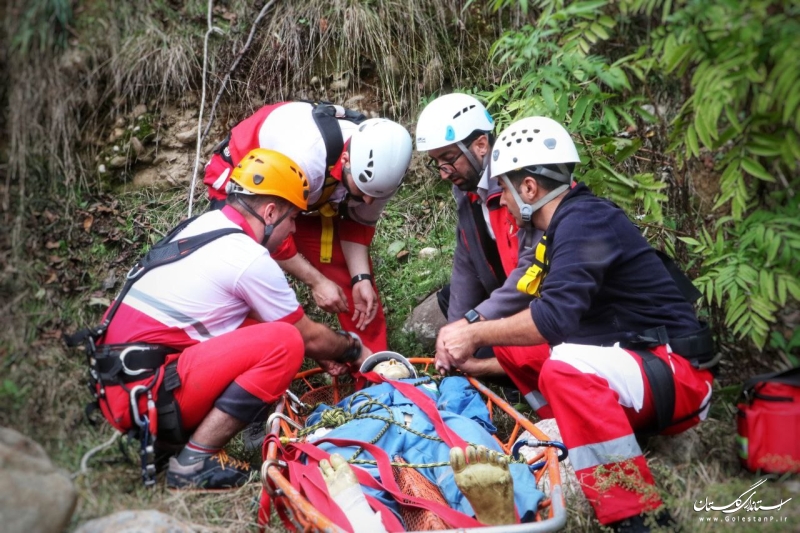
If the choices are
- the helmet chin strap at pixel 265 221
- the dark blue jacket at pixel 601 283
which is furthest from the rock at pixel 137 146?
the dark blue jacket at pixel 601 283

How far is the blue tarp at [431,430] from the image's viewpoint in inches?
113

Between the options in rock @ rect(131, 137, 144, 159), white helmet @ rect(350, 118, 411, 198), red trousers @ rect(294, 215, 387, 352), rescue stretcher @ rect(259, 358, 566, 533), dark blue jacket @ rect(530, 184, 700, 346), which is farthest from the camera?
rock @ rect(131, 137, 144, 159)

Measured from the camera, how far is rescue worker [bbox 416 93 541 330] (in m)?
4.14

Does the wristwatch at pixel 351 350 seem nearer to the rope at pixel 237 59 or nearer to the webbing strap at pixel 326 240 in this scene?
the webbing strap at pixel 326 240

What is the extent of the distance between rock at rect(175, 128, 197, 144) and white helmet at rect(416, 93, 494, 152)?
9.28ft

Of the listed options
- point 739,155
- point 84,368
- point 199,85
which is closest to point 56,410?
point 84,368

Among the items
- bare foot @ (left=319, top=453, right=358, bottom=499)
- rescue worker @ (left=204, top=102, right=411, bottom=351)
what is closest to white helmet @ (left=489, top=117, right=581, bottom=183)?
rescue worker @ (left=204, top=102, right=411, bottom=351)

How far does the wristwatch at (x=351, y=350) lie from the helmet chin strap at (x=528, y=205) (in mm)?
1394

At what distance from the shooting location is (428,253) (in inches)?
239

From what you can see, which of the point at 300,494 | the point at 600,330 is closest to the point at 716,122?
the point at 600,330

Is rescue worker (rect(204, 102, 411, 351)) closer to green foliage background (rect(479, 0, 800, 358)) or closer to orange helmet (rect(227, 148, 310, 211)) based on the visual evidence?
orange helmet (rect(227, 148, 310, 211))

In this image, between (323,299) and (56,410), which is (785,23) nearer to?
(323,299)

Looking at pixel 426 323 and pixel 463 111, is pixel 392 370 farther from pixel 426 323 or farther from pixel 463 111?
pixel 463 111

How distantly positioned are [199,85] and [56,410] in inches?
155
